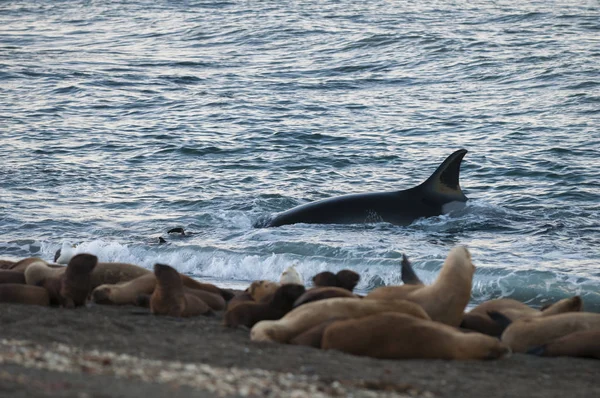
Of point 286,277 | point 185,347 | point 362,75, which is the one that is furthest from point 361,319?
point 362,75

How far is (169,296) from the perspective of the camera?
7.68 metres

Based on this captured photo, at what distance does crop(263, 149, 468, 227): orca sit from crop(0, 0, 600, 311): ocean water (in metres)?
0.20

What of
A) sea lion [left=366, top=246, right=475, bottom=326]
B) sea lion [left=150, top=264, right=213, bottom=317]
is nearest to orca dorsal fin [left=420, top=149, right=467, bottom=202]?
sea lion [left=366, top=246, right=475, bottom=326]

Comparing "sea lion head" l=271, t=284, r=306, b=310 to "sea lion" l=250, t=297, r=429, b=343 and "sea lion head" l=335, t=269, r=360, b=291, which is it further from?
"sea lion head" l=335, t=269, r=360, b=291

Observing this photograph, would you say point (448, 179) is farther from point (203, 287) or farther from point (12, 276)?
point (12, 276)

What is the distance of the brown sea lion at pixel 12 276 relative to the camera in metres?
8.48

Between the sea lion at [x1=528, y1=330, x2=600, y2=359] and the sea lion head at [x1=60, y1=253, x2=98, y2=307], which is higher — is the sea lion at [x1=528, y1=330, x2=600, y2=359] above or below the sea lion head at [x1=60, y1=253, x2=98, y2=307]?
below

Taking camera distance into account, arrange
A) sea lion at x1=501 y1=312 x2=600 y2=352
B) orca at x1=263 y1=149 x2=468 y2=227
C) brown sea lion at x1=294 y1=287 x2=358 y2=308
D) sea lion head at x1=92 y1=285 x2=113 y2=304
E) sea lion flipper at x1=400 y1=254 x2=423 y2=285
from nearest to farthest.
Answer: sea lion at x1=501 y1=312 x2=600 y2=352 < brown sea lion at x1=294 y1=287 x2=358 y2=308 < sea lion head at x1=92 y1=285 x2=113 y2=304 < sea lion flipper at x1=400 y1=254 x2=423 y2=285 < orca at x1=263 y1=149 x2=468 y2=227

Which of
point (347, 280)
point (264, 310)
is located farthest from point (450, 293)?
point (347, 280)

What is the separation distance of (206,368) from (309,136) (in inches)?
591

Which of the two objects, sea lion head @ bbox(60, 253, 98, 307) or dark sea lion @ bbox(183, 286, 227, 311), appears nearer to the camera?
sea lion head @ bbox(60, 253, 98, 307)

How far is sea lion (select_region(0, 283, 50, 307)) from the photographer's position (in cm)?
800

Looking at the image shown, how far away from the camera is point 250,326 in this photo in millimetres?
7293

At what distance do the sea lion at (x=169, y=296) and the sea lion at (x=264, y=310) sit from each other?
52cm
